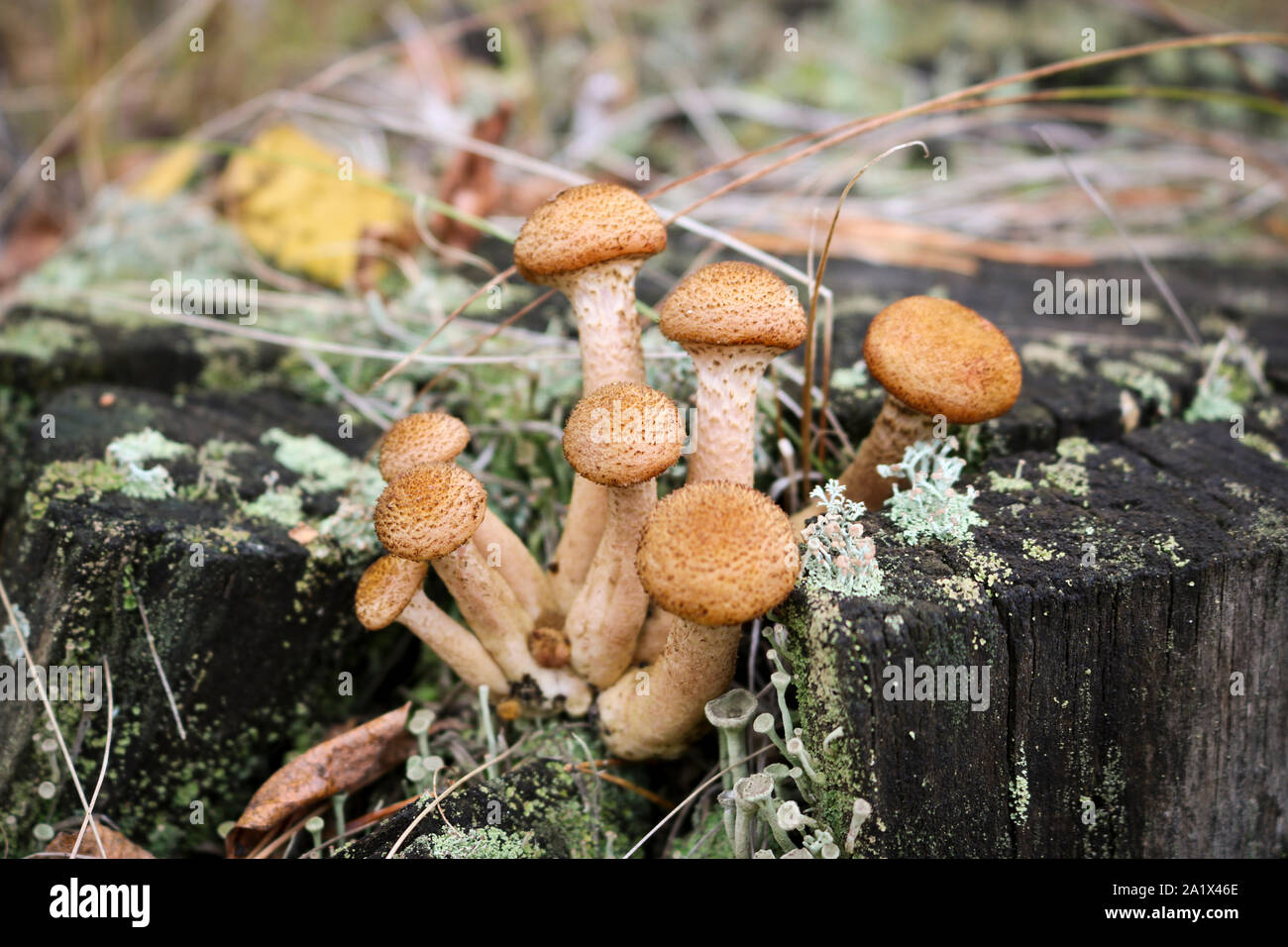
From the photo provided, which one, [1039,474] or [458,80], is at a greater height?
[458,80]

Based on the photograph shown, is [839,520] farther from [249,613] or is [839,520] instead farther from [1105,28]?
[1105,28]

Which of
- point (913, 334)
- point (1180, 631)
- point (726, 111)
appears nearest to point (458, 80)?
point (726, 111)


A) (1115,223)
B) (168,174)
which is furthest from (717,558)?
(168,174)

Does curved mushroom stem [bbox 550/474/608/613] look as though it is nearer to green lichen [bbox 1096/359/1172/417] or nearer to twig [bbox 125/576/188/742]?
twig [bbox 125/576/188/742]

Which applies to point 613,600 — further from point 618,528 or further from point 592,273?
point 592,273

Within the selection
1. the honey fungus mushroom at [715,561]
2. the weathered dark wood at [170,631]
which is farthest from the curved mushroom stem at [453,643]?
the honey fungus mushroom at [715,561]
